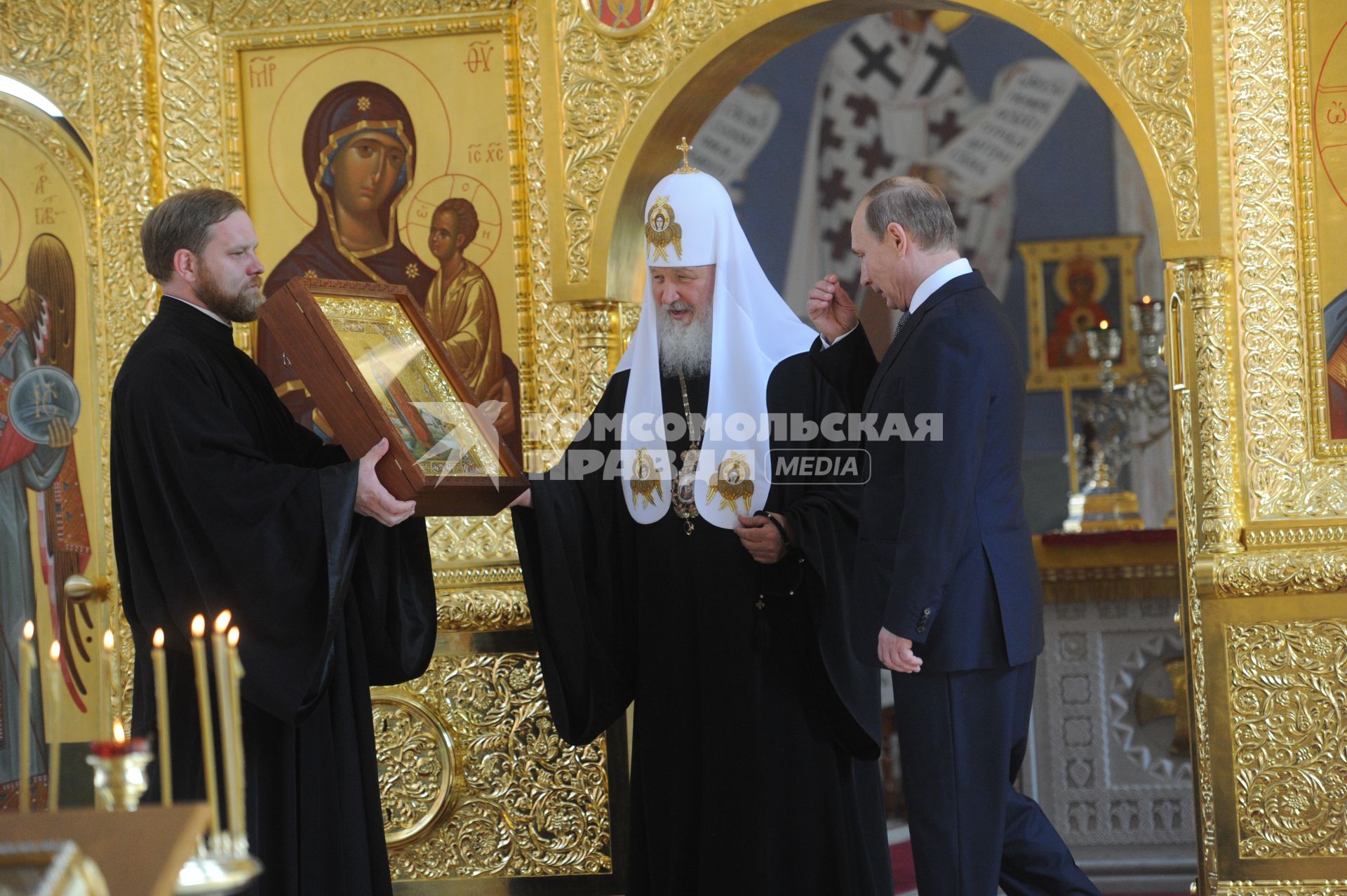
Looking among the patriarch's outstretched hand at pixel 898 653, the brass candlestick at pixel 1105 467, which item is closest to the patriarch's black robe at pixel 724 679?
the patriarch's outstretched hand at pixel 898 653

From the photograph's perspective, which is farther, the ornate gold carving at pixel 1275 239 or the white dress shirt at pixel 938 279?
the ornate gold carving at pixel 1275 239

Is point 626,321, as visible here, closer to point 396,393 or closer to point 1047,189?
point 396,393

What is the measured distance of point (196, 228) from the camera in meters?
3.68

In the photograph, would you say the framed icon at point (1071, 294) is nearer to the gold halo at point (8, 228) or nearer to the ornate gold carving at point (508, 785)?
the ornate gold carving at point (508, 785)

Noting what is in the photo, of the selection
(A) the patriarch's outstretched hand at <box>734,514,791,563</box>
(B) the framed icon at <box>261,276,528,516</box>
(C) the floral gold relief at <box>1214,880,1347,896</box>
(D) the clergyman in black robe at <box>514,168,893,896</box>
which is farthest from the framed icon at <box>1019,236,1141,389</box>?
(B) the framed icon at <box>261,276,528,516</box>

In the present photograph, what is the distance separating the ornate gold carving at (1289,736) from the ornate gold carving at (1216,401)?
1.06ft

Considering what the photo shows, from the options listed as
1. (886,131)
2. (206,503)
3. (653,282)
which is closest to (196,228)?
(206,503)

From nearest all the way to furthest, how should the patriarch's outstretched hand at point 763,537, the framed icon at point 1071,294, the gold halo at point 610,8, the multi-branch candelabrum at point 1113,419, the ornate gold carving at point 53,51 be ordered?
the patriarch's outstretched hand at point 763,537
the gold halo at point 610,8
the ornate gold carving at point 53,51
the multi-branch candelabrum at point 1113,419
the framed icon at point 1071,294

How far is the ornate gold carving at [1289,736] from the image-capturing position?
14.6 feet

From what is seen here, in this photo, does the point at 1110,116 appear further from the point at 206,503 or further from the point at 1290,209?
the point at 206,503

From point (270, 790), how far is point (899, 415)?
1748 mm

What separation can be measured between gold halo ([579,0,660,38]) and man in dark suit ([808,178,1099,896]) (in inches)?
63.4

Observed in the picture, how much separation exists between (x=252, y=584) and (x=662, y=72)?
2315 millimetres

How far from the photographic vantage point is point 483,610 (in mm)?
5000
